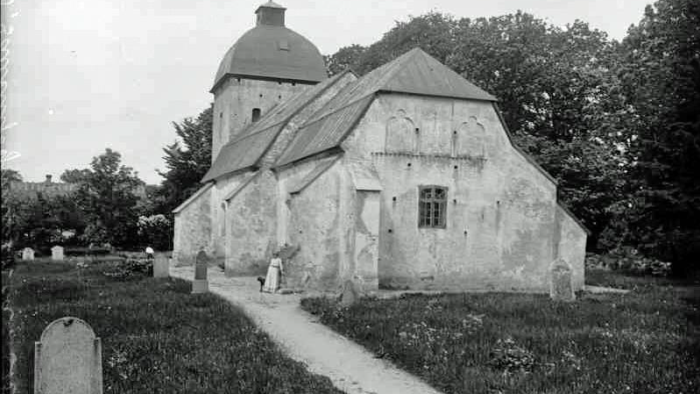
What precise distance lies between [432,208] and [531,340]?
10.7 meters

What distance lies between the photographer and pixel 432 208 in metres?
21.3

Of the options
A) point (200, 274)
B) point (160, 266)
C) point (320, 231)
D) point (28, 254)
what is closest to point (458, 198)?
point (320, 231)

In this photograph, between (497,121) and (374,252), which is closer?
(374,252)

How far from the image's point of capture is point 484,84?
→ 37656 mm

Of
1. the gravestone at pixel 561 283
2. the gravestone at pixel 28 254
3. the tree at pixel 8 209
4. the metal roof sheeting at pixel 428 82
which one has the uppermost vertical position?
the metal roof sheeting at pixel 428 82

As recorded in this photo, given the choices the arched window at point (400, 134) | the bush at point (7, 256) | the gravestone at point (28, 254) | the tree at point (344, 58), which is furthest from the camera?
the tree at point (344, 58)

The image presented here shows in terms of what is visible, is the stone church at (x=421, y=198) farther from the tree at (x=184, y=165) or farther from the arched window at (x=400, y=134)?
the tree at (x=184, y=165)

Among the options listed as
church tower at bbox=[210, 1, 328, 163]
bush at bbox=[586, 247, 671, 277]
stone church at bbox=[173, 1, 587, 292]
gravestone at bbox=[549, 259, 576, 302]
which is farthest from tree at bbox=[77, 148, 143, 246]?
gravestone at bbox=[549, 259, 576, 302]

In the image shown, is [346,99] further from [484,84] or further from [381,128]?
[484,84]

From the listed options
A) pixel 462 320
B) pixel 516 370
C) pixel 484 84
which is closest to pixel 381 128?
pixel 462 320

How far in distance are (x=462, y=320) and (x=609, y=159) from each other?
22.9m

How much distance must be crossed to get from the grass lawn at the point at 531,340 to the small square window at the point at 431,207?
473 centimetres

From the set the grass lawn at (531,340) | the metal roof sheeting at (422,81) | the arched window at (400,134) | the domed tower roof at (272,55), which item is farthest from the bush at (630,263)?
the domed tower roof at (272,55)

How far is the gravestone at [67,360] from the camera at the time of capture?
6.57m
